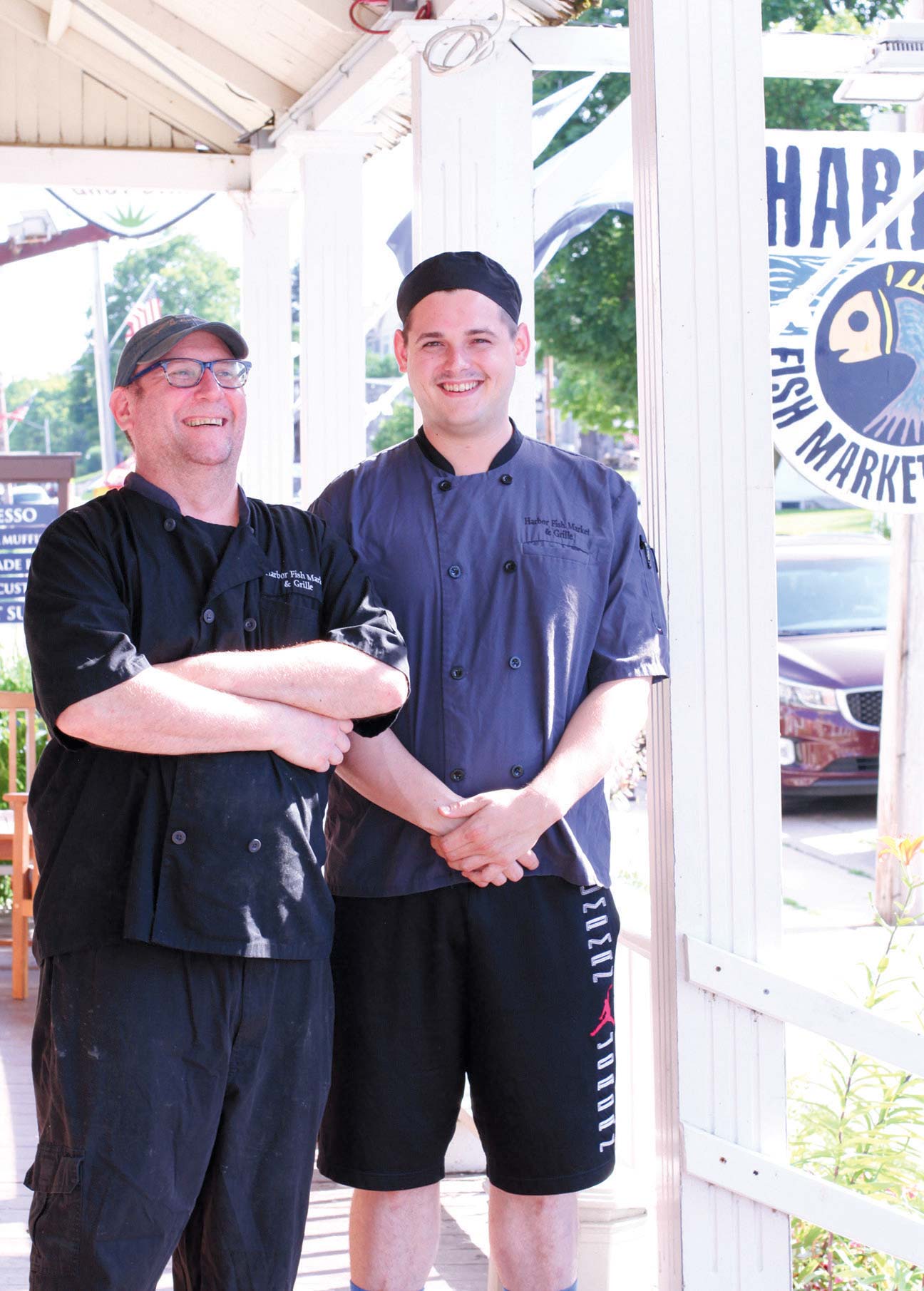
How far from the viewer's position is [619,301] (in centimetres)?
1579

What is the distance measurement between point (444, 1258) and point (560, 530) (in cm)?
171

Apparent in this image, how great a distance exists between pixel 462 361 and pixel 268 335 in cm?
411

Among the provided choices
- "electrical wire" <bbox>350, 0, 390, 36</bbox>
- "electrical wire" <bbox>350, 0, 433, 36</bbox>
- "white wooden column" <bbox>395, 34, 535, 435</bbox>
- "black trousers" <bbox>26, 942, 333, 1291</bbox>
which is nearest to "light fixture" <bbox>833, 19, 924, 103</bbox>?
"white wooden column" <bbox>395, 34, 535, 435</bbox>

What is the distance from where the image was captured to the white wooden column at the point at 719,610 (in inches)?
84.7

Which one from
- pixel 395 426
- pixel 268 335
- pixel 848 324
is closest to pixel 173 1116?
pixel 848 324

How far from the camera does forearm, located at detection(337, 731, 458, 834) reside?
6.43 feet

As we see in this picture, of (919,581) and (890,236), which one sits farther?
(919,581)

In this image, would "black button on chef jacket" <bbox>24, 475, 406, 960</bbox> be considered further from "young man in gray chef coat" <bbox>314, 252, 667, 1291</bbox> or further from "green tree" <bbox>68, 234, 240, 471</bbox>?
"green tree" <bbox>68, 234, 240, 471</bbox>

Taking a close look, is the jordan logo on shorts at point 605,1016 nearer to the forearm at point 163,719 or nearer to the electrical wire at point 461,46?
the forearm at point 163,719

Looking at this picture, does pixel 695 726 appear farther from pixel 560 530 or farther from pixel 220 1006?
pixel 220 1006

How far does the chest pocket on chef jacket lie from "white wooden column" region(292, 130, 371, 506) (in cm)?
278

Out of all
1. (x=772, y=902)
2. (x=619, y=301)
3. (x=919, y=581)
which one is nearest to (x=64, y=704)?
(x=772, y=902)

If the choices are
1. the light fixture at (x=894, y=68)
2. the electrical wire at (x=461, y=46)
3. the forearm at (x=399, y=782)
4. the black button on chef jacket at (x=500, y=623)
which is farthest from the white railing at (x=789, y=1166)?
the light fixture at (x=894, y=68)

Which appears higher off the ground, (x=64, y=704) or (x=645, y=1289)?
(x=64, y=704)
